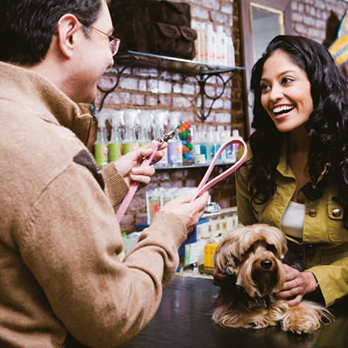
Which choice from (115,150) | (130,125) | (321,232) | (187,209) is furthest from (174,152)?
(187,209)

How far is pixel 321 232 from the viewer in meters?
1.60

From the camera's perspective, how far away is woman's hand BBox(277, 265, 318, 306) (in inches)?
54.2

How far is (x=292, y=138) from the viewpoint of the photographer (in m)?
1.83

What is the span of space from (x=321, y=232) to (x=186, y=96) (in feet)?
7.37

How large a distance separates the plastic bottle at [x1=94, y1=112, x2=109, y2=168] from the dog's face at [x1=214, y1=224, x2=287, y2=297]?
147cm

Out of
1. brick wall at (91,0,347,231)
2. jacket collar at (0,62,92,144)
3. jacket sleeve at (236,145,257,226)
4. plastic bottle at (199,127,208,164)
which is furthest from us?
plastic bottle at (199,127,208,164)

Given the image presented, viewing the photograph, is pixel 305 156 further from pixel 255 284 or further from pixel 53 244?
pixel 53 244

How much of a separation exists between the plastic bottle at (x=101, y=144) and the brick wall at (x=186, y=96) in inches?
7.3

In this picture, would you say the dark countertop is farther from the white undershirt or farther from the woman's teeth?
the woman's teeth

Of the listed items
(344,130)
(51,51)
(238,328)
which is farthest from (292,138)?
(51,51)

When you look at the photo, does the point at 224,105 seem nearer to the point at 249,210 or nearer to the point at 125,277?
the point at 249,210

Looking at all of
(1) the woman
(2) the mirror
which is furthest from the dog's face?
(2) the mirror

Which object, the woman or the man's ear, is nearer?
the man's ear

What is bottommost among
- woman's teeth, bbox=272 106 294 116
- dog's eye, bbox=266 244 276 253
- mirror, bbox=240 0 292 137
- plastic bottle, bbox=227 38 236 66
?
dog's eye, bbox=266 244 276 253
